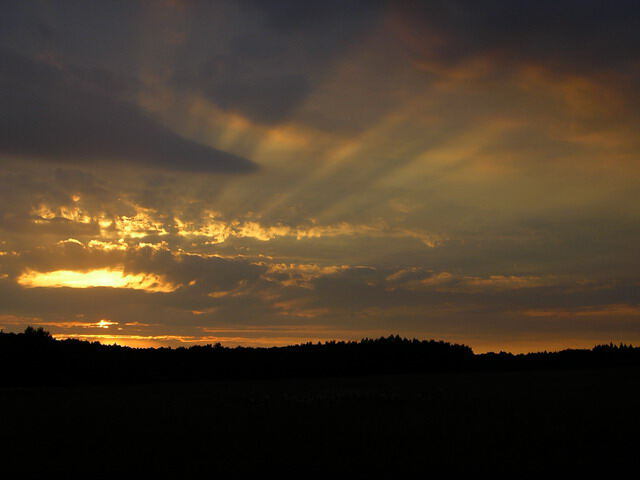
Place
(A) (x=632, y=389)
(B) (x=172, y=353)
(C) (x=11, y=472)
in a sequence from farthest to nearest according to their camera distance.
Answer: (B) (x=172, y=353) → (A) (x=632, y=389) → (C) (x=11, y=472)

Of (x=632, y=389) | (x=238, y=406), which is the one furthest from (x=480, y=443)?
(x=632, y=389)

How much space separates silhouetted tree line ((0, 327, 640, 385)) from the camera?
88.2m

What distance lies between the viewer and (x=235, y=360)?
100 metres

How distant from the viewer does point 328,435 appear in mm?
27328

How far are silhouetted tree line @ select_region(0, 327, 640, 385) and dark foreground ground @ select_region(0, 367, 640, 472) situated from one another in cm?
4728

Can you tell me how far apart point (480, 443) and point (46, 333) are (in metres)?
81.9

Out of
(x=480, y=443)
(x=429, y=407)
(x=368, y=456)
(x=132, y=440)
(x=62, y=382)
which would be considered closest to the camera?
(x=368, y=456)

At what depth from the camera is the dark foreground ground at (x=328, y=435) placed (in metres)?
21.3

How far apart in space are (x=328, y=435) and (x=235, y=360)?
74.7 meters

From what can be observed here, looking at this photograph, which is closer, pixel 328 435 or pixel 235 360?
pixel 328 435

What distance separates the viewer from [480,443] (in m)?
24.8

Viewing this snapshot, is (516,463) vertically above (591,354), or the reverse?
(591,354)

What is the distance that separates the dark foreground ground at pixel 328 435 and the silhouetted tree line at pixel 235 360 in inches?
1861

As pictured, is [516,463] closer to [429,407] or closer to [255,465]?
[255,465]
